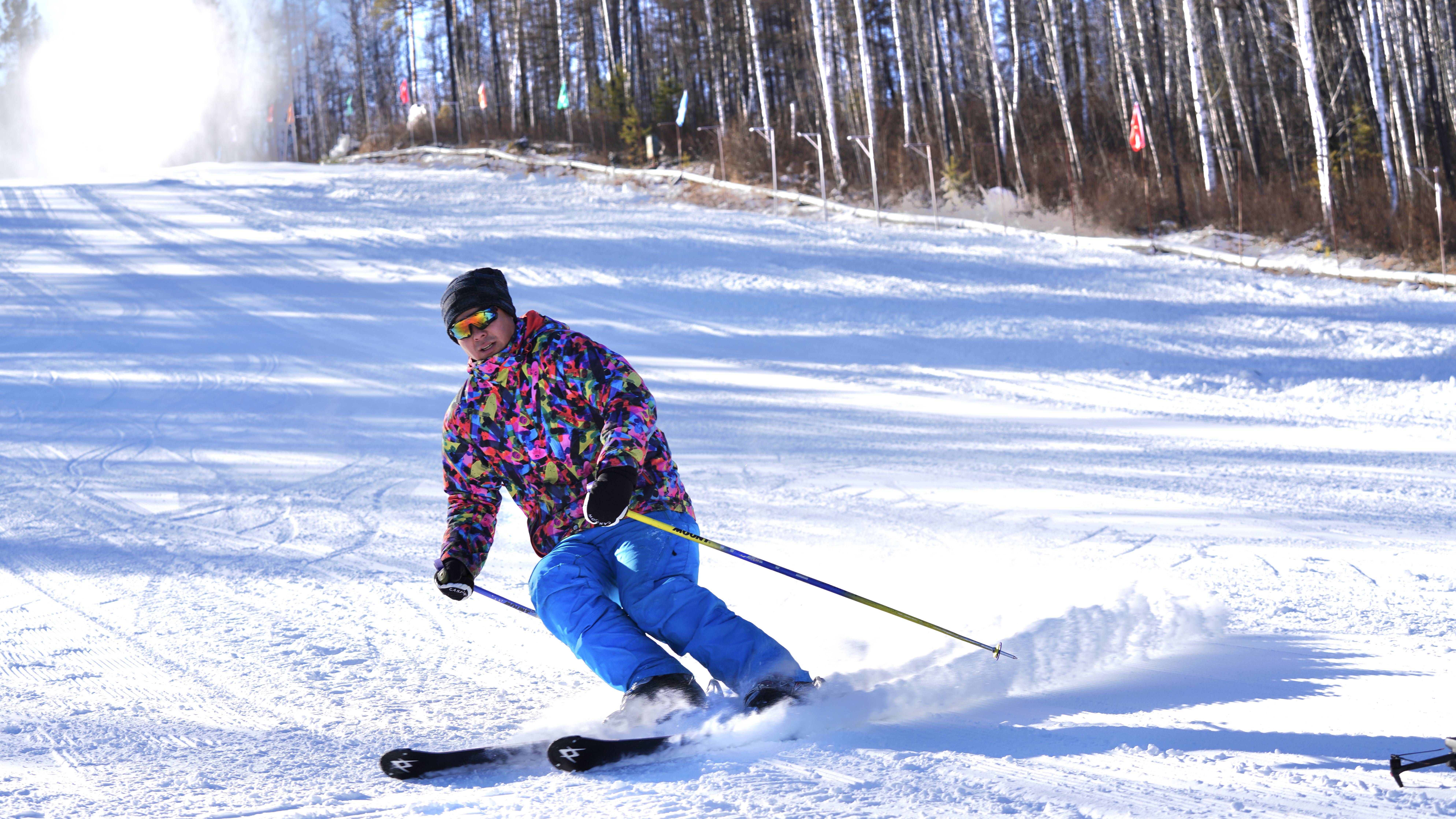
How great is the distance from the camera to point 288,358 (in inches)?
364

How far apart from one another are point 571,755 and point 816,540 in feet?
8.07

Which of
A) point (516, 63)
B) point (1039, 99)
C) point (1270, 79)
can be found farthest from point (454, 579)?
point (516, 63)

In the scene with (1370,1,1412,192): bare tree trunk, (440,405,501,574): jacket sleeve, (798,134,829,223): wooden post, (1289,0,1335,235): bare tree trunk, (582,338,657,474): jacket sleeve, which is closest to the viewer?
(582,338,657,474): jacket sleeve

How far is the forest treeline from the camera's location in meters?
16.1

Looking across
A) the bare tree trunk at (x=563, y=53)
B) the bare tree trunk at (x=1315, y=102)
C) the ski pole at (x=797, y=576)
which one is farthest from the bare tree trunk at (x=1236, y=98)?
the ski pole at (x=797, y=576)

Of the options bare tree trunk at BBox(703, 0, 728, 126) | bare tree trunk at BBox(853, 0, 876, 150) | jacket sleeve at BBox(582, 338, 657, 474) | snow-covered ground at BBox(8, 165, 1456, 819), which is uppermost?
bare tree trunk at BBox(703, 0, 728, 126)

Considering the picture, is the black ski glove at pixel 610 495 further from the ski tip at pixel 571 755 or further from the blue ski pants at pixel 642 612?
the ski tip at pixel 571 755

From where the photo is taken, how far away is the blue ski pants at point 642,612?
2508mm

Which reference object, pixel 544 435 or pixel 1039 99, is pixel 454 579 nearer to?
pixel 544 435

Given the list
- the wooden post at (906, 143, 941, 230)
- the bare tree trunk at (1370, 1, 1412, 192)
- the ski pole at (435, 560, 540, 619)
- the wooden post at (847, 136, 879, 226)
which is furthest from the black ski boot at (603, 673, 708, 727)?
the bare tree trunk at (1370, 1, 1412, 192)

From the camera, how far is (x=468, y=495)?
2930 millimetres

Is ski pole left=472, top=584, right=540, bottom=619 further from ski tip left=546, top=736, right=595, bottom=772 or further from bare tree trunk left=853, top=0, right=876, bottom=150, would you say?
bare tree trunk left=853, top=0, right=876, bottom=150

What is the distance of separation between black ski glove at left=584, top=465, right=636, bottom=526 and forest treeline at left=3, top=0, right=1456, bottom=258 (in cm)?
1397

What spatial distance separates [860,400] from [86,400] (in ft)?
20.0
